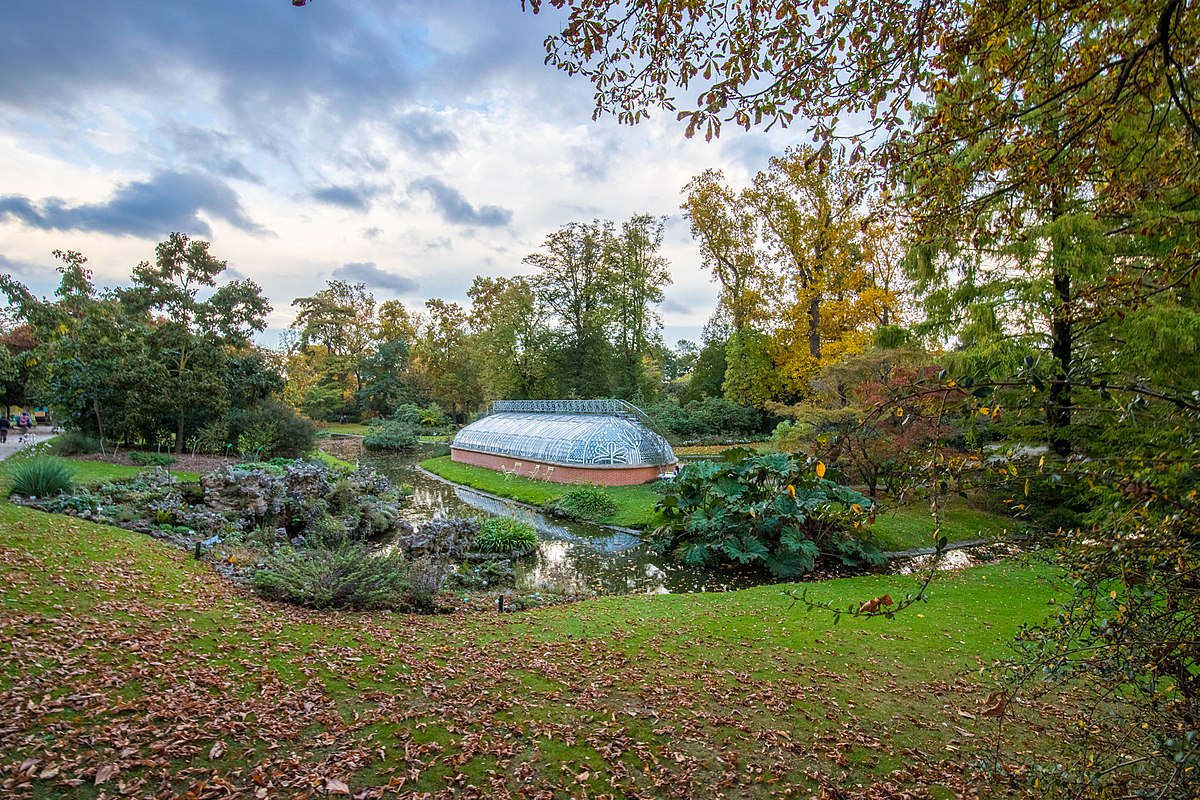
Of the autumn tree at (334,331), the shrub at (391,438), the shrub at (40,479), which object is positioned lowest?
the shrub at (391,438)

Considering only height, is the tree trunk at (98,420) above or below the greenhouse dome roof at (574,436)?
above

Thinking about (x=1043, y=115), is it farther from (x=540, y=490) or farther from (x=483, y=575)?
(x=540, y=490)

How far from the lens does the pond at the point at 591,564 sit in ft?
30.3

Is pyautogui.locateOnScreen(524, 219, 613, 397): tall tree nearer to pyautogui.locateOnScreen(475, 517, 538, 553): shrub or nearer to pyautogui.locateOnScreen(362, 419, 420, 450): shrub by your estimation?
pyautogui.locateOnScreen(362, 419, 420, 450): shrub

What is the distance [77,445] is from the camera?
14.7 meters

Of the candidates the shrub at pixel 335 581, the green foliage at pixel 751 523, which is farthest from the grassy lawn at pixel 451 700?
the green foliage at pixel 751 523

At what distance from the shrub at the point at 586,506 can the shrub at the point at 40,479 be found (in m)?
9.60

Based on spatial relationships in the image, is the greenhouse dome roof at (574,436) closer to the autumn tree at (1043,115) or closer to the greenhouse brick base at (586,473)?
the greenhouse brick base at (586,473)

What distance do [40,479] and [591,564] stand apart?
9187mm

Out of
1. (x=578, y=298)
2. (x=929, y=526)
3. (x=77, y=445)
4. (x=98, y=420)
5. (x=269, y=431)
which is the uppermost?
(x=578, y=298)

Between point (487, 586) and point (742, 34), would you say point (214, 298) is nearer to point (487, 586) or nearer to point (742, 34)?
point (487, 586)

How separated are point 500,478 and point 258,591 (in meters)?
13.7

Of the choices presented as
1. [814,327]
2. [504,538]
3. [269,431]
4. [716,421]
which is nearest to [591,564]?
[504,538]

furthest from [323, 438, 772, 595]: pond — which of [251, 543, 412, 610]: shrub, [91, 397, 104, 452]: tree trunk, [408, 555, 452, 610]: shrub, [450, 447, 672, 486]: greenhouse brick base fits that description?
[91, 397, 104, 452]: tree trunk
